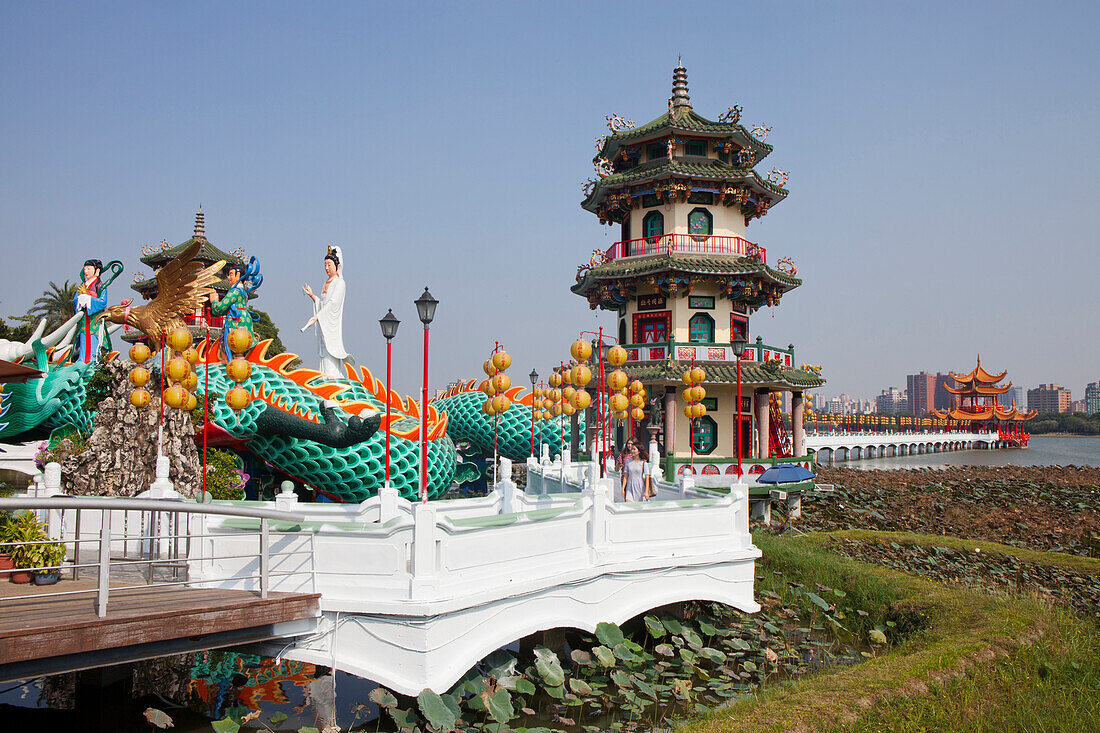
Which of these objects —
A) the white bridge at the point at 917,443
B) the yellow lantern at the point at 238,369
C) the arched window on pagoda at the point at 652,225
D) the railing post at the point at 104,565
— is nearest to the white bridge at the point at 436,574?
the railing post at the point at 104,565

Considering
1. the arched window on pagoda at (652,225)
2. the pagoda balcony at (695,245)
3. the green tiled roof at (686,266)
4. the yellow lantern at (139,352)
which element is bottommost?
the yellow lantern at (139,352)

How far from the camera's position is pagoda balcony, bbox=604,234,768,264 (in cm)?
2719

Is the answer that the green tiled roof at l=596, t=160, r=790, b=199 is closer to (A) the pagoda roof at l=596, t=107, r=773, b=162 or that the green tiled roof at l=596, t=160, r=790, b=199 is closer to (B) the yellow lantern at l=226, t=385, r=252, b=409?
(A) the pagoda roof at l=596, t=107, r=773, b=162

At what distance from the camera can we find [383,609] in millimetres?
7730

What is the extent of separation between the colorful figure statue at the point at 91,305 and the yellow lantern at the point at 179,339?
9256 millimetres

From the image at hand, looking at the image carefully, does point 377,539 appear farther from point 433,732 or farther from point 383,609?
point 433,732

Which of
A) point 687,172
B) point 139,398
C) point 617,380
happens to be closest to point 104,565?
point 139,398

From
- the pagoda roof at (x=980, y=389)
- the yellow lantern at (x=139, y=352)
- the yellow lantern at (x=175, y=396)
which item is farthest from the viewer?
the pagoda roof at (x=980, y=389)

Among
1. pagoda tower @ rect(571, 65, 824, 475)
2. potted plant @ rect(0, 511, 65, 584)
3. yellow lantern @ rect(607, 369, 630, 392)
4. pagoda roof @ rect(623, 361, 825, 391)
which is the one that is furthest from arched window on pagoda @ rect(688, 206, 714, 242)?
potted plant @ rect(0, 511, 65, 584)

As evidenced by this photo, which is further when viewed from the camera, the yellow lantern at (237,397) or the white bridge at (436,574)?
the yellow lantern at (237,397)

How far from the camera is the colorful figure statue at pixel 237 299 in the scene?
2088cm

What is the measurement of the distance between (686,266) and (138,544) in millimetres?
19648

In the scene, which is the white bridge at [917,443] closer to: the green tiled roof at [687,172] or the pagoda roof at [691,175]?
the pagoda roof at [691,175]

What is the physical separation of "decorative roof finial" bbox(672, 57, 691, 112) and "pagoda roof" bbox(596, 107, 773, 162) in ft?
1.25
